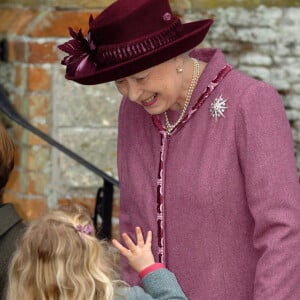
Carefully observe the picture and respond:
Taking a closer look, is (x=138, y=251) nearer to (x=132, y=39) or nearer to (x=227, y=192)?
(x=227, y=192)

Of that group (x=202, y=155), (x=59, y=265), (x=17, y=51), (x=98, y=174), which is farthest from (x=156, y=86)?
(x=17, y=51)

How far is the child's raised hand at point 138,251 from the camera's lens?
108 inches

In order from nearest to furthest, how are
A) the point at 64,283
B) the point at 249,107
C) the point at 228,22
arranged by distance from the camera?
1. the point at 64,283
2. the point at 249,107
3. the point at 228,22

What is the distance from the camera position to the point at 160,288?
2691 millimetres

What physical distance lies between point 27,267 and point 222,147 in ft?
2.04

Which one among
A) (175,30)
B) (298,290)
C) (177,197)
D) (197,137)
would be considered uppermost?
(175,30)

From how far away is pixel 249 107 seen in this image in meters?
2.63

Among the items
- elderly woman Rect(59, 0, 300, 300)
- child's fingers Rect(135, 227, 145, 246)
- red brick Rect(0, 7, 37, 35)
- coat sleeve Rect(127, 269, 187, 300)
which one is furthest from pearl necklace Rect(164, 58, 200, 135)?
red brick Rect(0, 7, 37, 35)

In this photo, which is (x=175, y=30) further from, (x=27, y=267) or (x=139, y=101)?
(x=27, y=267)

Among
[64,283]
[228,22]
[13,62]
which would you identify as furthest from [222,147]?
[13,62]

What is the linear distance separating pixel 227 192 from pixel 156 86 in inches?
13.7

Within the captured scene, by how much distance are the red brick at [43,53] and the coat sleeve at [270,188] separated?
6.35ft

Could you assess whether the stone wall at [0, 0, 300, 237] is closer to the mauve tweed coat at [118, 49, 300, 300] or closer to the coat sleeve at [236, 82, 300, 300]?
the mauve tweed coat at [118, 49, 300, 300]

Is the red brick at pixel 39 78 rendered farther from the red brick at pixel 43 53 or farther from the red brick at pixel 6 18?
the red brick at pixel 6 18
